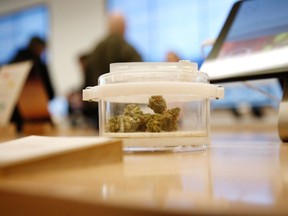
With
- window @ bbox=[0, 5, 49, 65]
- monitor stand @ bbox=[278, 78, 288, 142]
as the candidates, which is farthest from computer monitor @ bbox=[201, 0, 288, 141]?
window @ bbox=[0, 5, 49, 65]

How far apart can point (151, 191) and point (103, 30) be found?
4.94 meters

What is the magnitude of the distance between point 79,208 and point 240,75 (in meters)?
0.63

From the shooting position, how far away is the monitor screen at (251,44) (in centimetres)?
A: 77

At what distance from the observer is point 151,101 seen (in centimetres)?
56

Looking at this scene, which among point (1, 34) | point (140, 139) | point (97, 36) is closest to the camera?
point (140, 139)

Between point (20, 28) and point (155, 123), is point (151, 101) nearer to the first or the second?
point (155, 123)

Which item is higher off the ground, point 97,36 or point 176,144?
point 97,36

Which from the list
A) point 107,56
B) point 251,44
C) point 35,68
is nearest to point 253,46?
point 251,44

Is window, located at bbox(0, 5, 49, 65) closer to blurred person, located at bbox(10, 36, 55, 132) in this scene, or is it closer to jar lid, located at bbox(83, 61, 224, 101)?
blurred person, located at bbox(10, 36, 55, 132)

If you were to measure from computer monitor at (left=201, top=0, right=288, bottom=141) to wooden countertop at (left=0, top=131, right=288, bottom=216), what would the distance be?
42cm

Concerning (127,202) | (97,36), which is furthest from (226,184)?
(97,36)

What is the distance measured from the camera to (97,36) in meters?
5.11

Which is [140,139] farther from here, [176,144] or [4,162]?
[4,162]

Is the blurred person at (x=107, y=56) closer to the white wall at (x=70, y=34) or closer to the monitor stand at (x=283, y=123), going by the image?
the monitor stand at (x=283, y=123)
